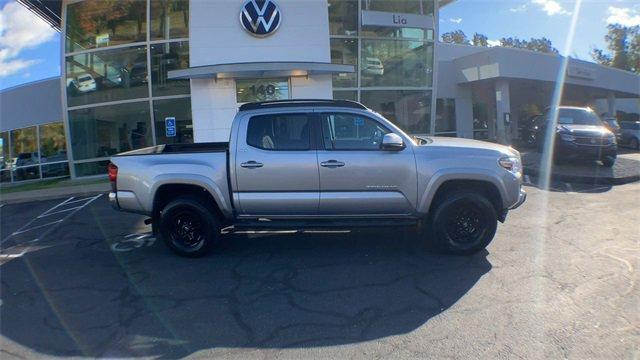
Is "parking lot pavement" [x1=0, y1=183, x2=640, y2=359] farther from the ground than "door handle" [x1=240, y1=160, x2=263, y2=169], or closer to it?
closer to it

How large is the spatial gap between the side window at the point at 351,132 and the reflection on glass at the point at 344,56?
39.5ft

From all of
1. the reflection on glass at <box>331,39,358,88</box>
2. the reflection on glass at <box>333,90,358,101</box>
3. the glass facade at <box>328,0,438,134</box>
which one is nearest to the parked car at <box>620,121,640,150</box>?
the glass facade at <box>328,0,438,134</box>

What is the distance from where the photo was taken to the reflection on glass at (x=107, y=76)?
Answer: 1745 centimetres

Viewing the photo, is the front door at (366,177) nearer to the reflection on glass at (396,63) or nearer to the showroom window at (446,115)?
the reflection on glass at (396,63)

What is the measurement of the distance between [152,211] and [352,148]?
279cm

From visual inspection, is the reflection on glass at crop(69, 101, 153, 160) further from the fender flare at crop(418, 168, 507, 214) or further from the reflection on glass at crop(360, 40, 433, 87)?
the fender flare at crop(418, 168, 507, 214)

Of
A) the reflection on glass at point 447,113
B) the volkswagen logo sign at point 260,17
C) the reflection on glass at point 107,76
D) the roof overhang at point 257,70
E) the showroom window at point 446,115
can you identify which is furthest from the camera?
the reflection on glass at point 447,113

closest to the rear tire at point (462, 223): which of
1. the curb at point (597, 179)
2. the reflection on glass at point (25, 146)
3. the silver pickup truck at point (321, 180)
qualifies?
the silver pickup truck at point (321, 180)

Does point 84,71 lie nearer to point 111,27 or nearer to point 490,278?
point 111,27

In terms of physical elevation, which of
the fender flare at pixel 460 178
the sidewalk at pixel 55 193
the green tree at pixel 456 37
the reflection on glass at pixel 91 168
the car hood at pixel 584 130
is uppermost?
the green tree at pixel 456 37

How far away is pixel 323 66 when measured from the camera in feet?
50.0

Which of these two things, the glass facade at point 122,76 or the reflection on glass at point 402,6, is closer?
the glass facade at point 122,76

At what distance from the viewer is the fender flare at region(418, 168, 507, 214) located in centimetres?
579

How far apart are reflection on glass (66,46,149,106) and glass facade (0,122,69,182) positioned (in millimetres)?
3758
